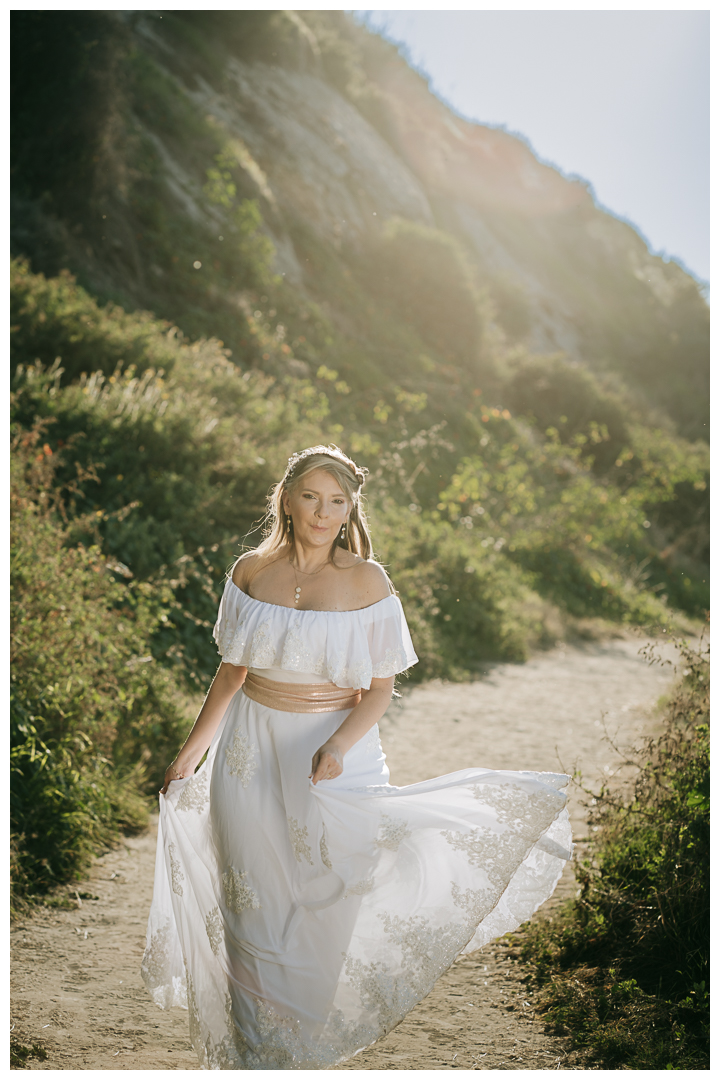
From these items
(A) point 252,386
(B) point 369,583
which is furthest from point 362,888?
(A) point 252,386

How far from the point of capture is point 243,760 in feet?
7.60

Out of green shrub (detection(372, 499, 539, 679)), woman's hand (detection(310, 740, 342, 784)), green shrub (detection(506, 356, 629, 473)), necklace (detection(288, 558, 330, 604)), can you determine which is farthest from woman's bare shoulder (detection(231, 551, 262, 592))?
green shrub (detection(506, 356, 629, 473))

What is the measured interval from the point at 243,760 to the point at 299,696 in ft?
0.91

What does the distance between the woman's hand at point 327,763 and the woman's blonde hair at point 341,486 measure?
632mm

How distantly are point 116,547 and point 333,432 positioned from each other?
487cm

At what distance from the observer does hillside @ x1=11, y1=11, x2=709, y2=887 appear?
16.3ft

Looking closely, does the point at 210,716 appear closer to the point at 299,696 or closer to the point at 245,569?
the point at 299,696

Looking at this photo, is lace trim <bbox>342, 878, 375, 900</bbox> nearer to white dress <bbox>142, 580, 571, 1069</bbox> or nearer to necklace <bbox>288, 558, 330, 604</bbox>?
white dress <bbox>142, 580, 571, 1069</bbox>

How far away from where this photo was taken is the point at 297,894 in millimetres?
2244

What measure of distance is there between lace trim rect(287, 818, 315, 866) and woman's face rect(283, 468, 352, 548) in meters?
0.88

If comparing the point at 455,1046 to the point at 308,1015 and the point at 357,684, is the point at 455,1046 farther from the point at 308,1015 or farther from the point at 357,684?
the point at 357,684

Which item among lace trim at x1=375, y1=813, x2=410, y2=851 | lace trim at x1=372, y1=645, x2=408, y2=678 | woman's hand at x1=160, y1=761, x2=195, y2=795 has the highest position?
lace trim at x1=372, y1=645, x2=408, y2=678

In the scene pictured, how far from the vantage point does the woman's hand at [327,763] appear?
2121 millimetres

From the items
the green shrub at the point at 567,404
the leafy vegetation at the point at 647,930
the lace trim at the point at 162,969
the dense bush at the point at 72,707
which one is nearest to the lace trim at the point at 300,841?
the lace trim at the point at 162,969
